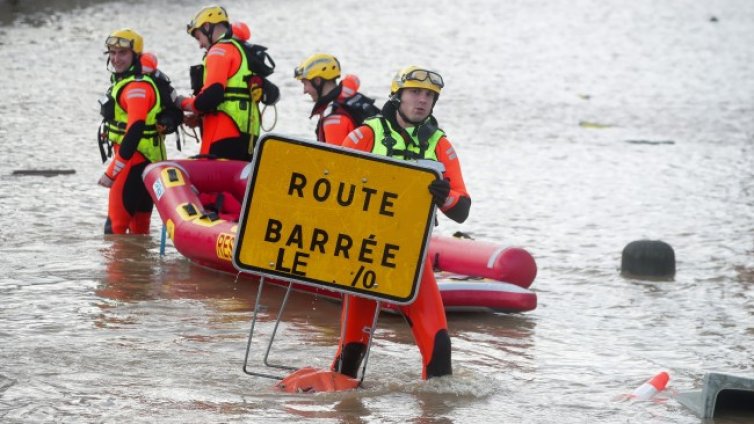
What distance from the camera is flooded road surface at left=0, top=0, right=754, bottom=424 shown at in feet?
24.5

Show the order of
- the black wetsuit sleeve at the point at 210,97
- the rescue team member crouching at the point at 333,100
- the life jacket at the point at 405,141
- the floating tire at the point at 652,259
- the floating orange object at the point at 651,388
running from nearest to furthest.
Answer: the life jacket at the point at 405,141 < the floating orange object at the point at 651,388 < the rescue team member crouching at the point at 333,100 < the black wetsuit sleeve at the point at 210,97 < the floating tire at the point at 652,259

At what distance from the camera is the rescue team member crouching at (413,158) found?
7426 mm

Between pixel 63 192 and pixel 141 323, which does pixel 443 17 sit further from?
pixel 141 323

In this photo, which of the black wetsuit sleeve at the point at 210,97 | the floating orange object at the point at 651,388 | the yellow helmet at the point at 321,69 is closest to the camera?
the floating orange object at the point at 651,388

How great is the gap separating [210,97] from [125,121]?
76 centimetres

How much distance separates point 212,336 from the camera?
876 centimetres

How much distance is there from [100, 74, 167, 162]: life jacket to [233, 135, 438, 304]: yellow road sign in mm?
4716

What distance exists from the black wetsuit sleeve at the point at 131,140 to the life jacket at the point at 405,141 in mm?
4297

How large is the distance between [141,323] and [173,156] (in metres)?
8.83

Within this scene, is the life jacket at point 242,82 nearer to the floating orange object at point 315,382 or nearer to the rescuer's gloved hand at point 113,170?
the rescuer's gloved hand at point 113,170


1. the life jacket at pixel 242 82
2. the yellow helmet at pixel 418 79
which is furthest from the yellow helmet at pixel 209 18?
the yellow helmet at pixel 418 79

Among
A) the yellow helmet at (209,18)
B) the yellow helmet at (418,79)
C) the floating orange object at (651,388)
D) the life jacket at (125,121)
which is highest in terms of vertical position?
the yellow helmet at (209,18)

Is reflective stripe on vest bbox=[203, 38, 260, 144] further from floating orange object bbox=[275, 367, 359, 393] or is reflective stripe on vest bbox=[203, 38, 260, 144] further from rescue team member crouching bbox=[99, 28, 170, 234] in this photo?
floating orange object bbox=[275, 367, 359, 393]

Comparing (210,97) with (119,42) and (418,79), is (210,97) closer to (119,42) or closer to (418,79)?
(119,42)
